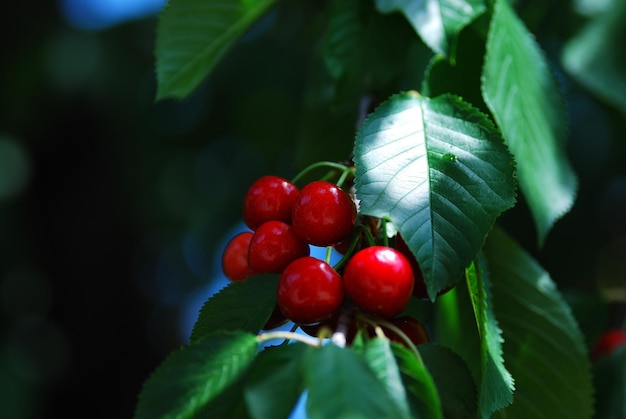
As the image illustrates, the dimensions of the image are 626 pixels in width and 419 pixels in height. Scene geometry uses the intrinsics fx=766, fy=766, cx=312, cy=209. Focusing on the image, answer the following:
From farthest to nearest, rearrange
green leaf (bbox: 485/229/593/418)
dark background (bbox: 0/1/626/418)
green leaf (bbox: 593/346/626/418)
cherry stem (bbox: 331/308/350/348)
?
dark background (bbox: 0/1/626/418) → green leaf (bbox: 593/346/626/418) → green leaf (bbox: 485/229/593/418) → cherry stem (bbox: 331/308/350/348)

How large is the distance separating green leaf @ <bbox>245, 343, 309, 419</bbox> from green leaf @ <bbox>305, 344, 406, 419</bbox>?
0.02 meters

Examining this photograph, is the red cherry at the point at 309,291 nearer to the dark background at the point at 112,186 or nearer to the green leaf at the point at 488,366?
the green leaf at the point at 488,366

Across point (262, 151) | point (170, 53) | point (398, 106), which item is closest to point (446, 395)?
point (398, 106)

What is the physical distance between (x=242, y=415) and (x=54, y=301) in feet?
10.5

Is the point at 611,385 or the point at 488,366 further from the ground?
the point at 488,366

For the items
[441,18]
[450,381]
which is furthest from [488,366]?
[441,18]

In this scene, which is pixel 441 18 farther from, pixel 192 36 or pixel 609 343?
pixel 609 343

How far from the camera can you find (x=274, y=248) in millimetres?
749

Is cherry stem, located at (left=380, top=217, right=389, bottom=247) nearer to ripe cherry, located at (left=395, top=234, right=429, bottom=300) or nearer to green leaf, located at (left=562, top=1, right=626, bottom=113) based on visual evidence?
ripe cherry, located at (left=395, top=234, right=429, bottom=300)

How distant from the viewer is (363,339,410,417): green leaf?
0.57 m

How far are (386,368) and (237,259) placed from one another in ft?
1.00

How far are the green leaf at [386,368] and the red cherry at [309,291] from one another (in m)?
0.07

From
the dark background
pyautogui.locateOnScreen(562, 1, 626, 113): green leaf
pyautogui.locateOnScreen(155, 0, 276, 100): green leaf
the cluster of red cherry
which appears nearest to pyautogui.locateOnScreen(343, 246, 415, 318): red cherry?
the cluster of red cherry

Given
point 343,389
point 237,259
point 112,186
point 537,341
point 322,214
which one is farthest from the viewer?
point 112,186
